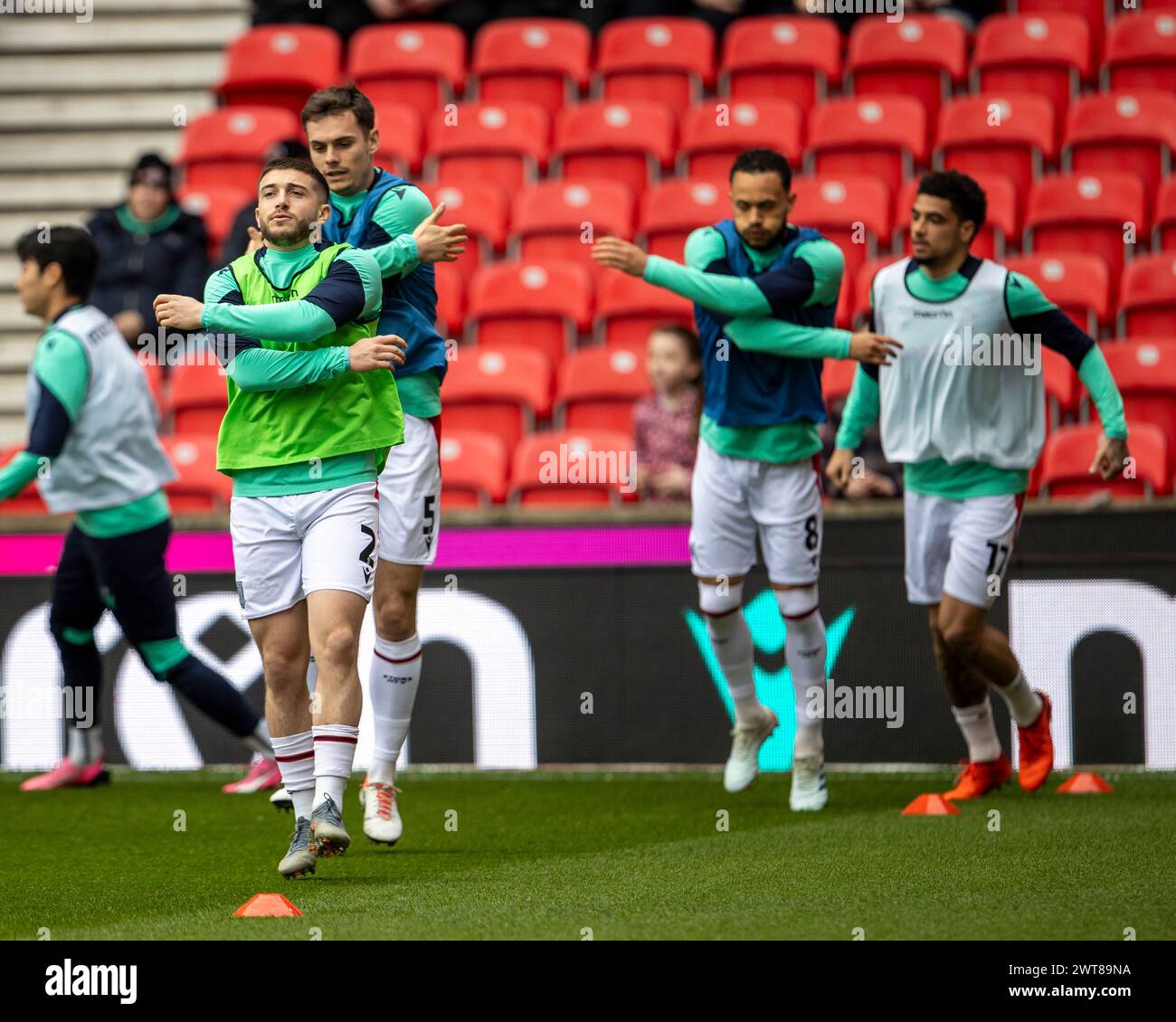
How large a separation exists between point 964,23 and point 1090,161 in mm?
1589

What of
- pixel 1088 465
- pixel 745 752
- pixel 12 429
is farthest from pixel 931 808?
pixel 12 429

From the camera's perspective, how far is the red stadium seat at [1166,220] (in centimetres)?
1033

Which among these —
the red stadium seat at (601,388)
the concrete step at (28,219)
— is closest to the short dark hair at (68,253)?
the red stadium seat at (601,388)

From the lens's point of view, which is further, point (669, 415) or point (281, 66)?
point (281, 66)

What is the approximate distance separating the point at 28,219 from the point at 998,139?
6.72 meters

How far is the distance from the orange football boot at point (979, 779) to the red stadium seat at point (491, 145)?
578cm

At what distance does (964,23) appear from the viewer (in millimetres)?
12062

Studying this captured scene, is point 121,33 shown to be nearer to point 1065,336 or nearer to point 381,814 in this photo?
point 1065,336

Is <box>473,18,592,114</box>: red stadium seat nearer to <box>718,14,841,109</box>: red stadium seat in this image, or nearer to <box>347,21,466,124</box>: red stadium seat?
<box>347,21,466,124</box>: red stadium seat

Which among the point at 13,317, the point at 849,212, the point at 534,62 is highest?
the point at 534,62

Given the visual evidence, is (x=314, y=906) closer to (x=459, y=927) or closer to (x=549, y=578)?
(x=459, y=927)

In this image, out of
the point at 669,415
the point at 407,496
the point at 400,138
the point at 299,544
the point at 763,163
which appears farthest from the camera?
the point at 400,138

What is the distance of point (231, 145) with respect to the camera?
485 inches

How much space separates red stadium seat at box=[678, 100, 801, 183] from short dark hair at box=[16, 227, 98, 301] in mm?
4620
